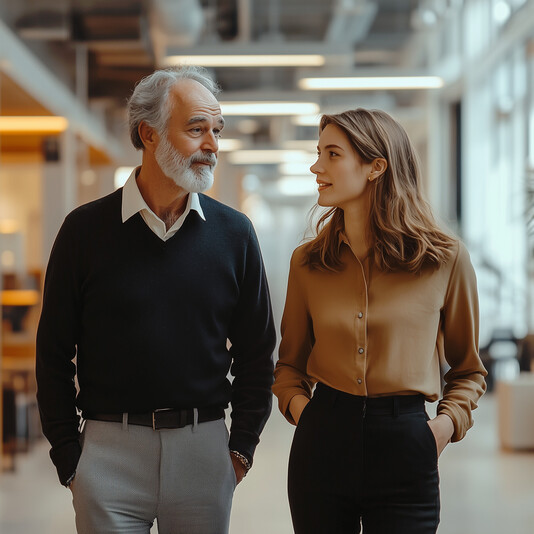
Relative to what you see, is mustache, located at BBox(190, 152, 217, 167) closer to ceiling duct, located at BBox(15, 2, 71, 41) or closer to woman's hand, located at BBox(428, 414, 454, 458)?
woman's hand, located at BBox(428, 414, 454, 458)

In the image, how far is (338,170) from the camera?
7.02ft

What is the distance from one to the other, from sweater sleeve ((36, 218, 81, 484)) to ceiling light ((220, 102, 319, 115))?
269 inches

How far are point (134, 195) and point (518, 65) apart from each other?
9.84 meters

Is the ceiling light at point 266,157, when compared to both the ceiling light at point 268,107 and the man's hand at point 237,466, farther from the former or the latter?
the man's hand at point 237,466

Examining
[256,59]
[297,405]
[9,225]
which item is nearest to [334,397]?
[297,405]

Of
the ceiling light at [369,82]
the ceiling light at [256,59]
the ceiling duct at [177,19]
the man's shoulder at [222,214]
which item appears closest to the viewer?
the man's shoulder at [222,214]

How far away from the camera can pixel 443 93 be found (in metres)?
14.9

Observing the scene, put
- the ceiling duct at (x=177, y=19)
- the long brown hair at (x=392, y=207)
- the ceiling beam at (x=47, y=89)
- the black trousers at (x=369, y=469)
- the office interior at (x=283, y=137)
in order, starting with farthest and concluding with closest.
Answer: the ceiling duct at (x=177, y=19)
the ceiling beam at (x=47, y=89)
the office interior at (x=283, y=137)
the long brown hair at (x=392, y=207)
the black trousers at (x=369, y=469)

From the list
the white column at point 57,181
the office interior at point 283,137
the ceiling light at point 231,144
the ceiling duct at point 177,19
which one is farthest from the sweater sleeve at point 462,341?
the ceiling light at point 231,144

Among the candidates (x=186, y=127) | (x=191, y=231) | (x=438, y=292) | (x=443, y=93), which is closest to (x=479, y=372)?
(x=438, y=292)

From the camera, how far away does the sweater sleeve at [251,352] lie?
2.31 metres

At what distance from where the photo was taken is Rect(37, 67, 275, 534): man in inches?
84.2

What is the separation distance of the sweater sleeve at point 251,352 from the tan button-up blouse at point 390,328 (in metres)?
0.11

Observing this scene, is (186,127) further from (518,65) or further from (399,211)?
(518,65)
